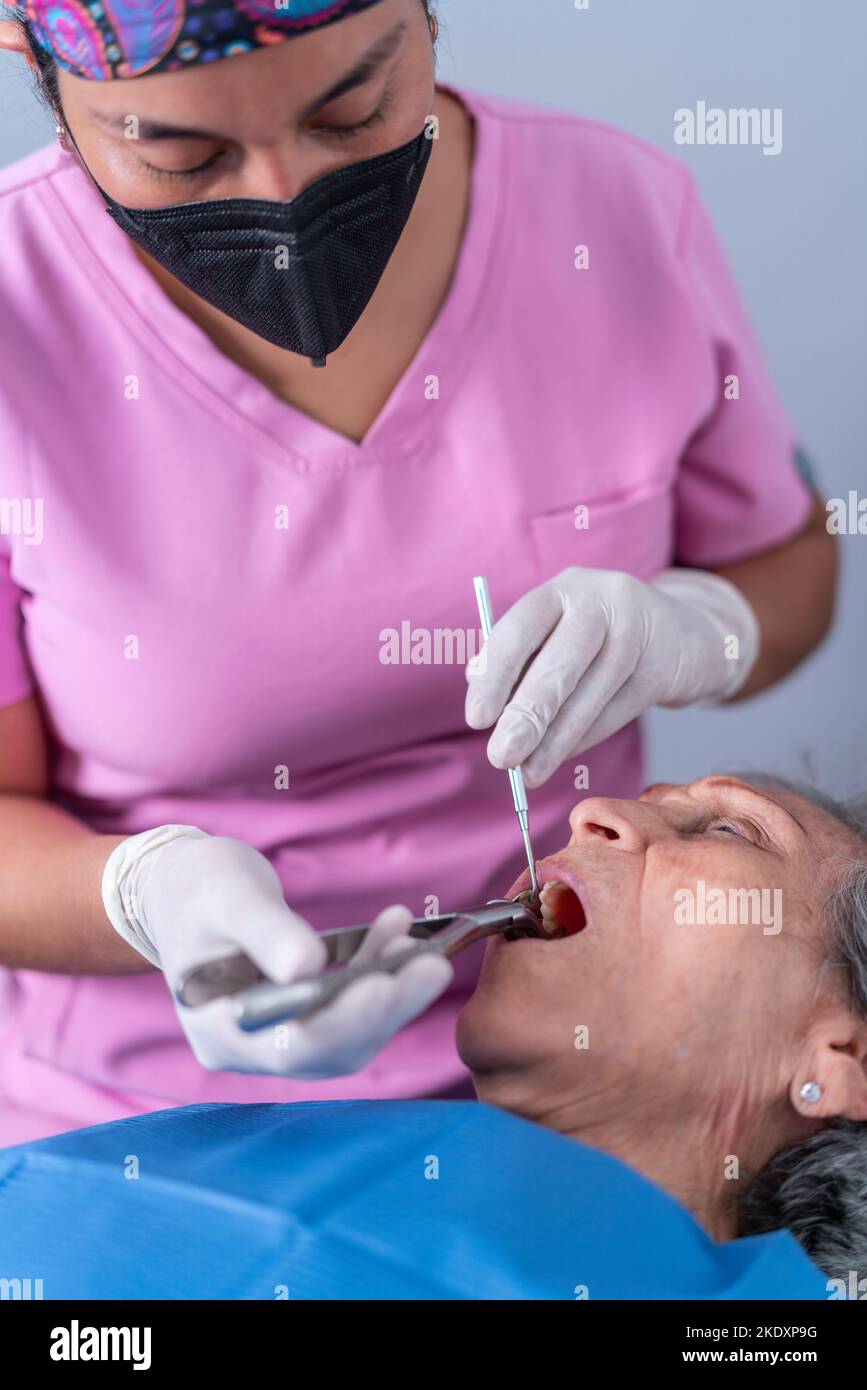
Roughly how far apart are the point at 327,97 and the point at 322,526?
17.6 inches

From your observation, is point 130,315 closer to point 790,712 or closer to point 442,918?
point 442,918

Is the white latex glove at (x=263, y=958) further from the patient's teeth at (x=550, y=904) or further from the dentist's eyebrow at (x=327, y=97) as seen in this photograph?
the dentist's eyebrow at (x=327, y=97)

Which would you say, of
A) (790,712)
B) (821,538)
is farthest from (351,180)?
(790,712)

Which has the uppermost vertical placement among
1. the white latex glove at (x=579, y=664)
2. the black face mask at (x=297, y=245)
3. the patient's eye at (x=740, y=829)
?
the black face mask at (x=297, y=245)

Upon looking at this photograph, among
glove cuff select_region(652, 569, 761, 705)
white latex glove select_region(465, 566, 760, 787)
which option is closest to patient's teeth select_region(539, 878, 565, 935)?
white latex glove select_region(465, 566, 760, 787)

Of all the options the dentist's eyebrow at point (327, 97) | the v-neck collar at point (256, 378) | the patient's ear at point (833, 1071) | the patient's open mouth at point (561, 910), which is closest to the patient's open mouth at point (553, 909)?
the patient's open mouth at point (561, 910)

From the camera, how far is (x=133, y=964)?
4.36 ft

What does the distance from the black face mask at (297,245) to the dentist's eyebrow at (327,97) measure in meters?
0.07

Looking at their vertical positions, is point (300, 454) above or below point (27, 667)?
above

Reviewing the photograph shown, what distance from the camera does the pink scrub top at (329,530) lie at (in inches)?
51.9

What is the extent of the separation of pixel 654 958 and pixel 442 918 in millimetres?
231

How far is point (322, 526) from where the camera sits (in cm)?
137

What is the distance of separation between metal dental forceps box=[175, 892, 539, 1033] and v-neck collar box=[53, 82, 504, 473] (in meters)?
0.50

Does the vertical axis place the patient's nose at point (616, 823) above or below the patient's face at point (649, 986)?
above
